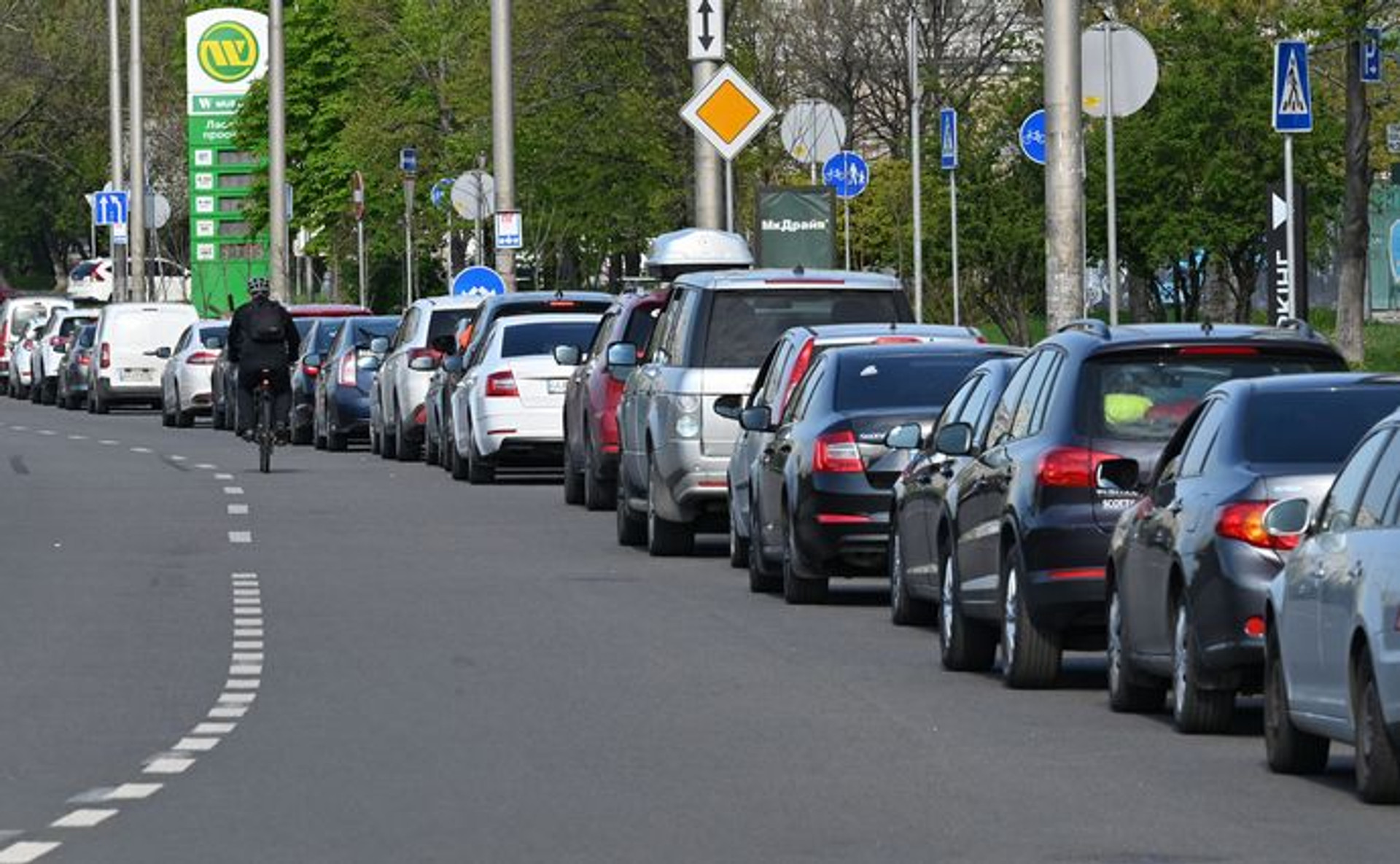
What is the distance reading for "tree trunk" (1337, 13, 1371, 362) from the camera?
48750 mm

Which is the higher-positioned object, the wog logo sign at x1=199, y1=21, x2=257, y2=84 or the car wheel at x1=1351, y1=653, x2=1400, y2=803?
the wog logo sign at x1=199, y1=21, x2=257, y2=84

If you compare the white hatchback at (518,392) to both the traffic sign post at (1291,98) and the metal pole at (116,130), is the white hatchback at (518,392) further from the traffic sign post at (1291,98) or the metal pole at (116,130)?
the metal pole at (116,130)

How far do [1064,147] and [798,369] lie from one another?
5.32 m

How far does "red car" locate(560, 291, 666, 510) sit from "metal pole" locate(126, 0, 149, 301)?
4732 cm

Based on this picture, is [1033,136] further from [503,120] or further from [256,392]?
[503,120]

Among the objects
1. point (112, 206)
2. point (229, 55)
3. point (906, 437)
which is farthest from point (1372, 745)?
point (229, 55)

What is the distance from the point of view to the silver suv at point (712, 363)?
25859mm

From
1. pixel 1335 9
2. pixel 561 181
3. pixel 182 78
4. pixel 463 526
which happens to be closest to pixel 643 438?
pixel 463 526

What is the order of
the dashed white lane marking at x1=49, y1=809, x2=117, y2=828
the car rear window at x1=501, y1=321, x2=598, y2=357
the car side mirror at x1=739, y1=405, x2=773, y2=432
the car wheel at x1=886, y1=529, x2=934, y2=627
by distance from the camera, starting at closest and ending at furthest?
the dashed white lane marking at x1=49, y1=809, x2=117, y2=828 → the car wheel at x1=886, y1=529, x2=934, y2=627 → the car side mirror at x1=739, y1=405, x2=773, y2=432 → the car rear window at x1=501, y1=321, x2=598, y2=357

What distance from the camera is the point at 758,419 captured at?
22953 mm

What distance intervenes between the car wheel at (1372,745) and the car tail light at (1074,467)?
13.6ft

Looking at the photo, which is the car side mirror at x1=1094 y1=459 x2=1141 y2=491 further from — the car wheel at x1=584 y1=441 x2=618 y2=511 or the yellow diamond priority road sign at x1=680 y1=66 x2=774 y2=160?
the yellow diamond priority road sign at x1=680 y1=66 x2=774 y2=160

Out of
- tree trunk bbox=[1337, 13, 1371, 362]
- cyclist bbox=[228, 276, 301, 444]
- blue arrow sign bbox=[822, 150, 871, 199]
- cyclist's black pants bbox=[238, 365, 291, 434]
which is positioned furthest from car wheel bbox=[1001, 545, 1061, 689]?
blue arrow sign bbox=[822, 150, 871, 199]

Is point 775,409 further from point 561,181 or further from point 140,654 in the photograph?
point 561,181
